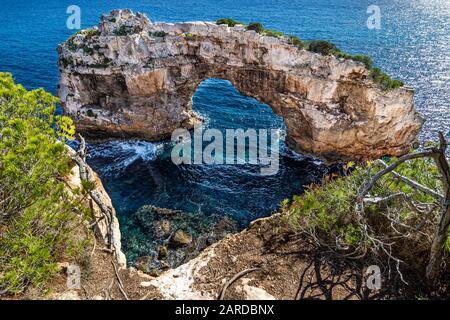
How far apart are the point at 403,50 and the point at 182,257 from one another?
50699 millimetres

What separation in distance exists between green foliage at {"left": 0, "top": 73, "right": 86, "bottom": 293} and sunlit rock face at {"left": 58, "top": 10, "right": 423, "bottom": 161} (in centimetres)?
2446

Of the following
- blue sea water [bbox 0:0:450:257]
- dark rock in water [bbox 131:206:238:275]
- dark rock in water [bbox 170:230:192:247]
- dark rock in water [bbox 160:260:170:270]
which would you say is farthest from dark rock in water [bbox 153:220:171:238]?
dark rock in water [bbox 160:260:170:270]

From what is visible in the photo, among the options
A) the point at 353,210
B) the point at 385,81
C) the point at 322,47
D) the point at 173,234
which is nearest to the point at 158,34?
the point at 322,47

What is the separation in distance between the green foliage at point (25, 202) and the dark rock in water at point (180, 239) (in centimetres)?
1428

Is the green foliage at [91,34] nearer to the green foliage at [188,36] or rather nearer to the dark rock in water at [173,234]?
the green foliage at [188,36]

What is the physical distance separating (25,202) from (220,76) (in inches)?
1151

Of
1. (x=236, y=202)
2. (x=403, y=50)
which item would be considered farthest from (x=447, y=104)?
(x=236, y=202)

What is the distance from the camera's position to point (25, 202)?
1085 cm

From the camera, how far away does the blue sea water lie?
31562mm

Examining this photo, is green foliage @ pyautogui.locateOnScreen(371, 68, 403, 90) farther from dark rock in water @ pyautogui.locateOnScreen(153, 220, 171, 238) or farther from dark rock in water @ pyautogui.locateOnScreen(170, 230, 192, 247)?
dark rock in water @ pyautogui.locateOnScreen(153, 220, 171, 238)

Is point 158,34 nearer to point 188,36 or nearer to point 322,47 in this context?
point 188,36

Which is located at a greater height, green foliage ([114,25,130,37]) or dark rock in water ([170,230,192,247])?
green foliage ([114,25,130,37])
